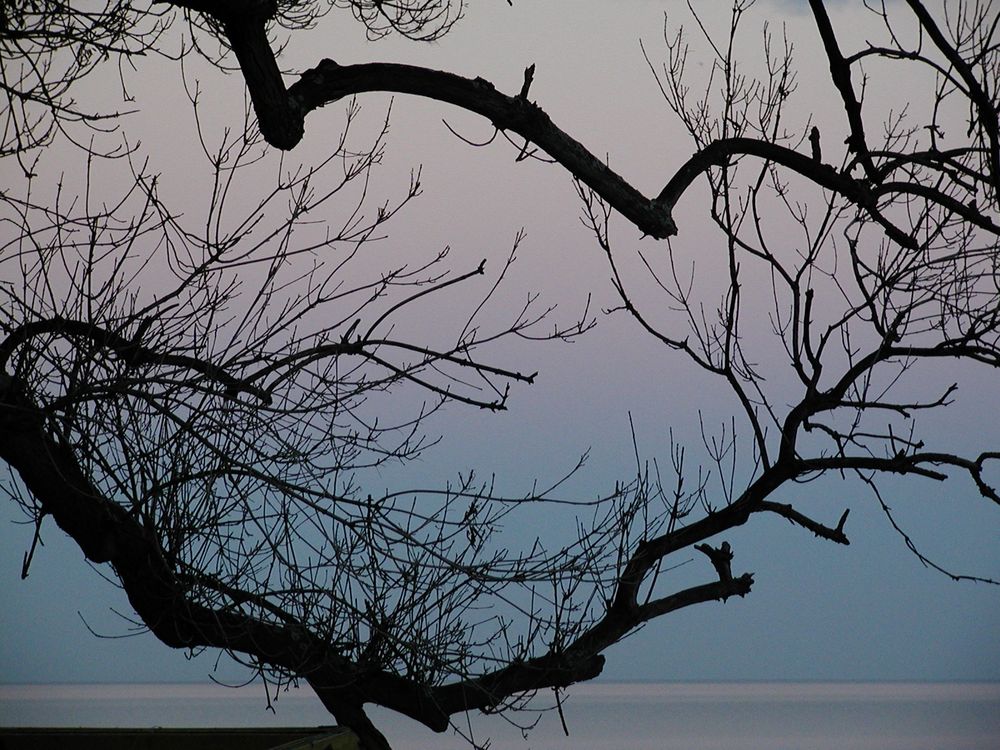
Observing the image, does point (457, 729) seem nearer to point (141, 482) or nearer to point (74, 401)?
→ point (141, 482)

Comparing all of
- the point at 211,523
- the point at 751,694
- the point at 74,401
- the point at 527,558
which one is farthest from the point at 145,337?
the point at 751,694

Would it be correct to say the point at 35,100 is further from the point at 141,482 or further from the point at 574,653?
the point at 574,653

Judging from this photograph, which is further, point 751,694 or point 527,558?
point 751,694

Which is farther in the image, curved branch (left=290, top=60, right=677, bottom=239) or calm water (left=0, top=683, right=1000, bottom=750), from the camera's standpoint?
calm water (left=0, top=683, right=1000, bottom=750)

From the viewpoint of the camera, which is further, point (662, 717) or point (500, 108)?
point (662, 717)

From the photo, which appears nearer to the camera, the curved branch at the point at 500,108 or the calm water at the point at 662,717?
the curved branch at the point at 500,108

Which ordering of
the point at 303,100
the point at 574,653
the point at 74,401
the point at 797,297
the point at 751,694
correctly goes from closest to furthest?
the point at 74,401 < the point at 303,100 < the point at 797,297 < the point at 574,653 < the point at 751,694

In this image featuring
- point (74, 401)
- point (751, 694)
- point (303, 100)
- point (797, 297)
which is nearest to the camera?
point (74, 401)

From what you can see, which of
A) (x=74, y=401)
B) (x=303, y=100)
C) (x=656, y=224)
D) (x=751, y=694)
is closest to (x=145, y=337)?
(x=74, y=401)

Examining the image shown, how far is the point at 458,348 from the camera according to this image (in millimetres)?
2305

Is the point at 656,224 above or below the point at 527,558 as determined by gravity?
above

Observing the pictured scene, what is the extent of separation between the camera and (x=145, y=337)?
2.34m

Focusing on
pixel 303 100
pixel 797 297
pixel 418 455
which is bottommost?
pixel 418 455

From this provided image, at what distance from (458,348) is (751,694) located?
12959 mm
